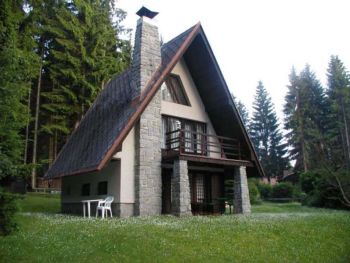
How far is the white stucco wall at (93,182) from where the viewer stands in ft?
48.4

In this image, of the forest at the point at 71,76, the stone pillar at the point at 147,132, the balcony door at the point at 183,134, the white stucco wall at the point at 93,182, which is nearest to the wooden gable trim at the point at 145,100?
the stone pillar at the point at 147,132

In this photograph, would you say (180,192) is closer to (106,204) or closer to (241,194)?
(106,204)

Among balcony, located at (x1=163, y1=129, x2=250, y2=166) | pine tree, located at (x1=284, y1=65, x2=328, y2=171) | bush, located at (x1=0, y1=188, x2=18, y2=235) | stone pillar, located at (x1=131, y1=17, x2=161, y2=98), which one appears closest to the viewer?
bush, located at (x1=0, y1=188, x2=18, y2=235)

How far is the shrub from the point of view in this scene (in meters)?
34.4

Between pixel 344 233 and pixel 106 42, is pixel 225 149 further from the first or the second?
pixel 106 42

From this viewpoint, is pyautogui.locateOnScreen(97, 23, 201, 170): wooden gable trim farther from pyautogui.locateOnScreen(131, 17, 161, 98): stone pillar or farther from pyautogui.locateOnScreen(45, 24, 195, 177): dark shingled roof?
pyautogui.locateOnScreen(131, 17, 161, 98): stone pillar

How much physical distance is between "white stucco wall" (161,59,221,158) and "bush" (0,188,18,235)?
1124 centimetres

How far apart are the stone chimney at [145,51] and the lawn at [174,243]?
23.5 feet

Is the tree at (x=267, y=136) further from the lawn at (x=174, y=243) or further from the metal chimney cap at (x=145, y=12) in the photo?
the lawn at (x=174, y=243)

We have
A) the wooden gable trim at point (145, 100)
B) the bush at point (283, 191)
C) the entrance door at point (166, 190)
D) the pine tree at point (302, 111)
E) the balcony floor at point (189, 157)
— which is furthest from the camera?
→ the pine tree at point (302, 111)

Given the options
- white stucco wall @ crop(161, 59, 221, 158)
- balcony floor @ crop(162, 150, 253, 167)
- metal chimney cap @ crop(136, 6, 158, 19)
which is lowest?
balcony floor @ crop(162, 150, 253, 167)

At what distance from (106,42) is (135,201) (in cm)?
1706

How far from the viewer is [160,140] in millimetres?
15820

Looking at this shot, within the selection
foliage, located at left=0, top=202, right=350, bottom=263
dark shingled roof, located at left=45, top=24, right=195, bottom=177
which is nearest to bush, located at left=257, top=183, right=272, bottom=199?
dark shingled roof, located at left=45, top=24, right=195, bottom=177
